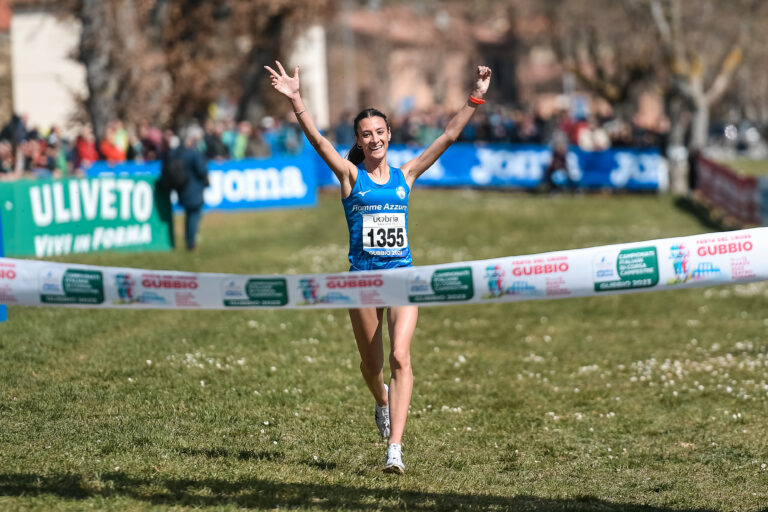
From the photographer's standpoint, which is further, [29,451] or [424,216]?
[424,216]

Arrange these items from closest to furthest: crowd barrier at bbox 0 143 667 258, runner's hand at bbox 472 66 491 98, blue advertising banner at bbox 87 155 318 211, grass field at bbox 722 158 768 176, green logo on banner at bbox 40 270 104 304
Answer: green logo on banner at bbox 40 270 104 304 → runner's hand at bbox 472 66 491 98 → crowd barrier at bbox 0 143 667 258 → blue advertising banner at bbox 87 155 318 211 → grass field at bbox 722 158 768 176

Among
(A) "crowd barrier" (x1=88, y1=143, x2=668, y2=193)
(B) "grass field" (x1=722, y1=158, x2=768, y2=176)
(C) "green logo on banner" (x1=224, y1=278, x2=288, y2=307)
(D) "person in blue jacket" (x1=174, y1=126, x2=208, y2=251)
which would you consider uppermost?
(B) "grass field" (x1=722, y1=158, x2=768, y2=176)

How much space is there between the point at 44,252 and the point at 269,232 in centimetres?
642

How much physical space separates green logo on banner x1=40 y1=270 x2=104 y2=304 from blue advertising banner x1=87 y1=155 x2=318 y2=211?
19.8 m

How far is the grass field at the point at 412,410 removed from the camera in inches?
259

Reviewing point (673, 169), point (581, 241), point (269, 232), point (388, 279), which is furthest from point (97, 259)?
point (673, 169)

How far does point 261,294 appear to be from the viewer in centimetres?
606

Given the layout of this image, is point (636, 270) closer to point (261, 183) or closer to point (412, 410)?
point (412, 410)

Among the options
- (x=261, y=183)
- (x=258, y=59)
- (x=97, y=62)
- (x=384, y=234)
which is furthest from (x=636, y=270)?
(x=258, y=59)

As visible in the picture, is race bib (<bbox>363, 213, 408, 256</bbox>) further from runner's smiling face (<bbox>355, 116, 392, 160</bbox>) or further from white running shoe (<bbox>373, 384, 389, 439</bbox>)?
white running shoe (<bbox>373, 384, 389, 439</bbox>)

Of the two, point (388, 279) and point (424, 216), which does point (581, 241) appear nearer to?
point (424, 216)

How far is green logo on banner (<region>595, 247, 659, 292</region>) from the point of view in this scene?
5.87m

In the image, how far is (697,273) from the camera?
5891 millimetres

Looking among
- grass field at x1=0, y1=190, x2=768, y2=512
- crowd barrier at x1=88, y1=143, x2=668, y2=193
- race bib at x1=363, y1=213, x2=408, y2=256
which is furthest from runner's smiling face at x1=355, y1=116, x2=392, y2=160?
crowd barrier at x1=88, y1=143, x2=668, y2=193
